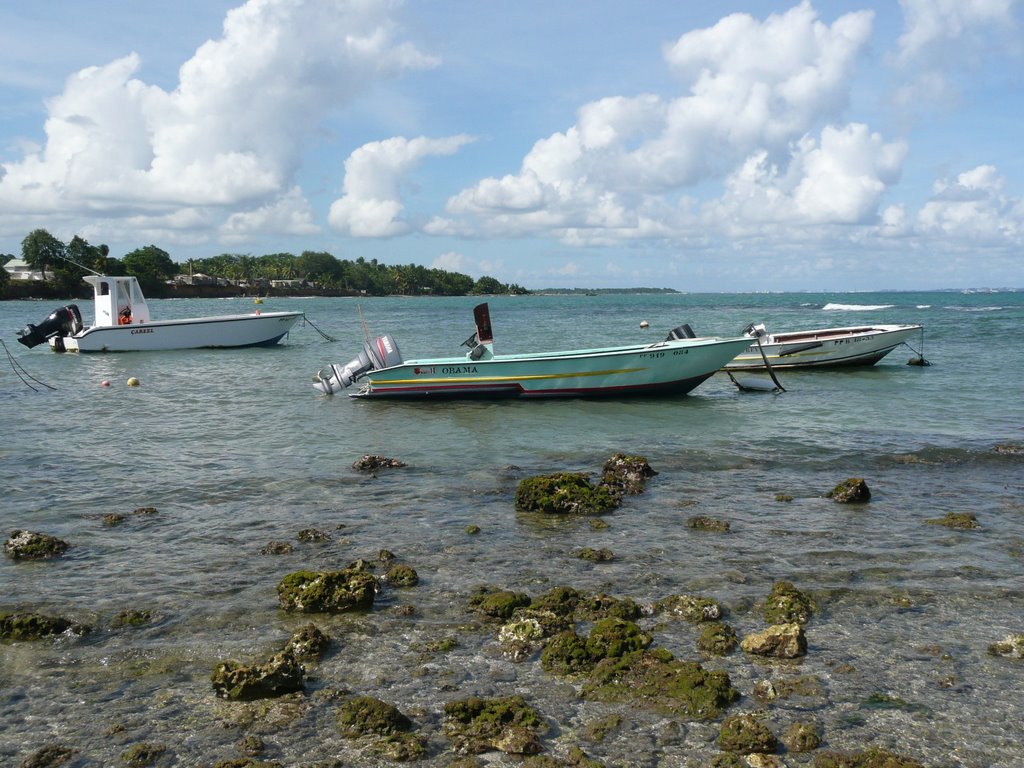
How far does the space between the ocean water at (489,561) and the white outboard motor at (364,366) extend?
2.32 meters

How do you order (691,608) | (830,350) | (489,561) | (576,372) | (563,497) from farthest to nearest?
(830,350)
(576,372)
(563,497)
(489,561)
(691,608)

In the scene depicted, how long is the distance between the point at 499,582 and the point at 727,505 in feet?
13.0

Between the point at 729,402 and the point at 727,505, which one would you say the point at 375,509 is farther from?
the point at 729,402

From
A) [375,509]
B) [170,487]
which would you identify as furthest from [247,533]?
[170,487]

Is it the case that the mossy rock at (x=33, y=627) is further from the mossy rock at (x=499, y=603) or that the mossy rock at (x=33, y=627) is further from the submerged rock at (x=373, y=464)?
the submerged rock at (x=373, y=464)

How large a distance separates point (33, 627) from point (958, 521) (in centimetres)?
949

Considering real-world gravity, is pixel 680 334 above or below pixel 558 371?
above

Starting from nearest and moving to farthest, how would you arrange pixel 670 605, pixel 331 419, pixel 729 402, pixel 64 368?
pixel 670 605 → pixel 331 419 → pixel 729 402 → pixel 64 368

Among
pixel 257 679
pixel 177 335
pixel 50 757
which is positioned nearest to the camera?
pixel 50 757

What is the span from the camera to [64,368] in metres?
29.9

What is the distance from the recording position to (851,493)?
10.3 m

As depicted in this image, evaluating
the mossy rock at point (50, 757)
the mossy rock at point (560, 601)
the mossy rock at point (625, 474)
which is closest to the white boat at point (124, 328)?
the mossy rock at point (625, 474)

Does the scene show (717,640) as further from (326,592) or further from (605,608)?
(326,592)

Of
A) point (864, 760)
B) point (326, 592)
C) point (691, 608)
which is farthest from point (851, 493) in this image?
point (326, 592)
